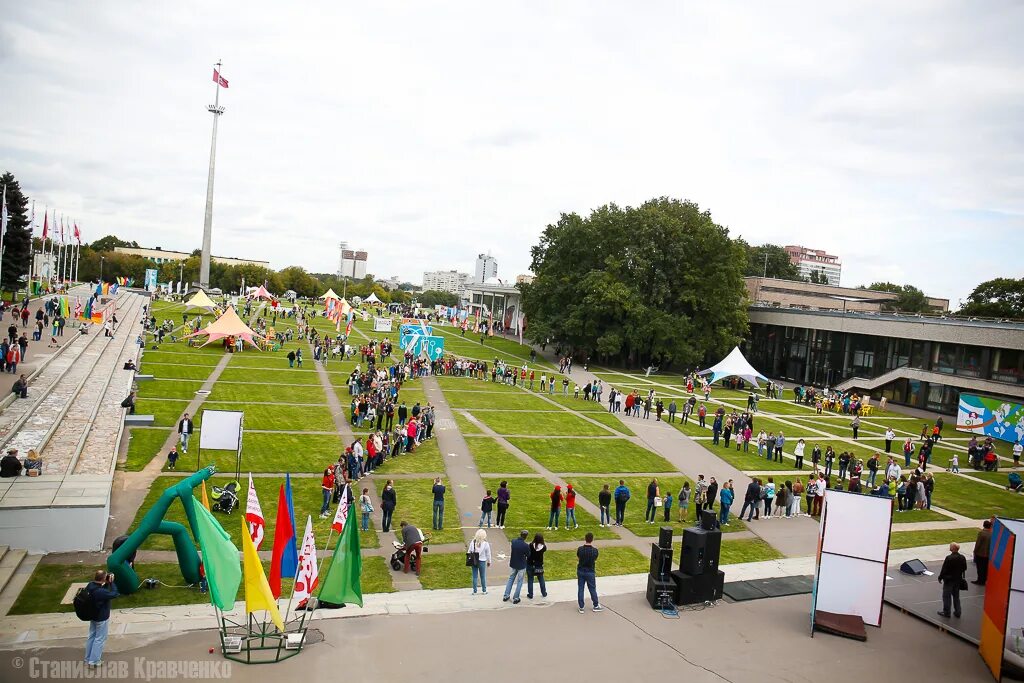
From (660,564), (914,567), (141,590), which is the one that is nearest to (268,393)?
(141,590)

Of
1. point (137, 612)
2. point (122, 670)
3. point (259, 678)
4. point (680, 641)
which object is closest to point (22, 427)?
point (137, 612)

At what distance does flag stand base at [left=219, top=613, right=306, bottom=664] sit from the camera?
354 inches

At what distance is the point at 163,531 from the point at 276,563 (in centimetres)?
323

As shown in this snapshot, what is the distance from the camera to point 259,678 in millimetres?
8531

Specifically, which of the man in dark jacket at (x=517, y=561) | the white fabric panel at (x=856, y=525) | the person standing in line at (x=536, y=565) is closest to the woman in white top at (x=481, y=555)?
the man in dark jacket at (x=517, y=561)

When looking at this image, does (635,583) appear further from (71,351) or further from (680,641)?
(71,351)

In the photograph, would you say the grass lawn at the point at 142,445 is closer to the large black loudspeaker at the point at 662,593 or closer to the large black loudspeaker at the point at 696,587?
the large black loudspeaker at the point at 662,593

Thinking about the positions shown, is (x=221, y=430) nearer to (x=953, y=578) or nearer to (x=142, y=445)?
(x=142, y=445)

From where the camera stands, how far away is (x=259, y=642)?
9.55m

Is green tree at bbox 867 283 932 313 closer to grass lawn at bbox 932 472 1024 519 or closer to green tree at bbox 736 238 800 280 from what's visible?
green tree at bbox 736 238 800 280

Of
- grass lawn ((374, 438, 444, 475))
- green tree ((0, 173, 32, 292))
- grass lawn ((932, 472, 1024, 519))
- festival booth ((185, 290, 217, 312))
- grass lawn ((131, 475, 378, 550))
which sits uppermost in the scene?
green tree ((0, 173, 32, 292))

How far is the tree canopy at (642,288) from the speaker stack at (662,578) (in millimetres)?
38473

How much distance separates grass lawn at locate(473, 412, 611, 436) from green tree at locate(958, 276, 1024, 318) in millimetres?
55686

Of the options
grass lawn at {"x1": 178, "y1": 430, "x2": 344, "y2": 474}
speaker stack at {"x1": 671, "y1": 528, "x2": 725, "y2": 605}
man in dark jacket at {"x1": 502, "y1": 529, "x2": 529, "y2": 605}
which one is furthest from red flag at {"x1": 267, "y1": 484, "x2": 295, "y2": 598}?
grass lawn at {"x1": 178, "y1": 430, "x2": 344, "y2": 474}
